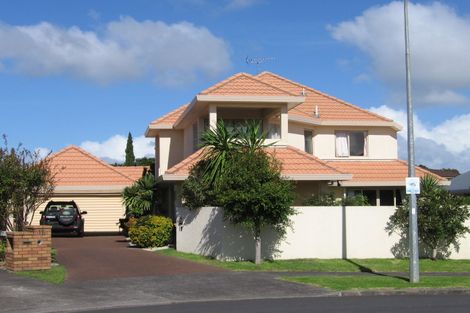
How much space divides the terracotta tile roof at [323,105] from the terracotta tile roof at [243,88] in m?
5.86

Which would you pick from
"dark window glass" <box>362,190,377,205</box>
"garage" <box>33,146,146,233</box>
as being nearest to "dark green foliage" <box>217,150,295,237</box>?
"dark window glass" <box>362,190,377,205</box>

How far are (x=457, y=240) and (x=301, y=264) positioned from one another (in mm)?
5664

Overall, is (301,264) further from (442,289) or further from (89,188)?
(89,188)

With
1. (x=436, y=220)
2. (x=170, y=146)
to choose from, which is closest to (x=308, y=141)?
(x=170, y=146)

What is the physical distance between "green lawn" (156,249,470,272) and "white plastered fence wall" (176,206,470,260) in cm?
39

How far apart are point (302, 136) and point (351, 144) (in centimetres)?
358

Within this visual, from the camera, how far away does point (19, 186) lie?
19078mm

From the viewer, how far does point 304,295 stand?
15.0 m

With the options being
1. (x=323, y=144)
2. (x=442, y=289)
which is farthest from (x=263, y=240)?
(x=323, y=144)

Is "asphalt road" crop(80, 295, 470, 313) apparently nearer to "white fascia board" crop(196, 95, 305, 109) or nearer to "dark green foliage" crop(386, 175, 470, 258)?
"dark green foliage" crop(386, 175, 470, 258)

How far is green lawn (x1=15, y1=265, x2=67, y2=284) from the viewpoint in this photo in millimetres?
16600

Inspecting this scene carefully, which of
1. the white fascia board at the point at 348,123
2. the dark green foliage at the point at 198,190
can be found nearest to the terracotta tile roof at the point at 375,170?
the white fascia board at the point at 348,123

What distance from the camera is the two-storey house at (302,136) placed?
82.4 ft

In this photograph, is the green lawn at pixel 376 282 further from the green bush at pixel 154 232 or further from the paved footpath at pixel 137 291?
the green bush at pixel 154 232
